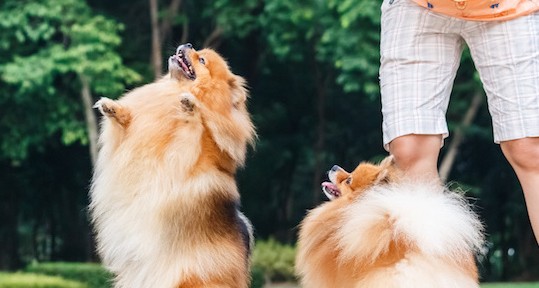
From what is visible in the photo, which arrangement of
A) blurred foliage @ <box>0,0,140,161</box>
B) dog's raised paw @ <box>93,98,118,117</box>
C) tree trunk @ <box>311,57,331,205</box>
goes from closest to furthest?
1. dog's raised paw @ <box>93,98,118,117</box>
2. blurred foliage @ <box>0,0,140,161</box>
3. tree trunk @ <box>311,57,331,205</box>

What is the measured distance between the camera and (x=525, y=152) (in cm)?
333

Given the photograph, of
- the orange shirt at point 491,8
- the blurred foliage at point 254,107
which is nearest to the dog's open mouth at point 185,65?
the orange shirt at point 491,8

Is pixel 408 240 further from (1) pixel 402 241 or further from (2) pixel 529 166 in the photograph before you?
(2) pixel 529 166

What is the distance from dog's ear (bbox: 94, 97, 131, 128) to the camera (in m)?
3.63

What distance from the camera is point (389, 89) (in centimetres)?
352

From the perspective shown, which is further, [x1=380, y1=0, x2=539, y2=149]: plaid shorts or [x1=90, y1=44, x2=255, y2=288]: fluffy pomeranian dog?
[x1=90, y1=44, x2=255, y2=288]: fluffy pomeranian dog

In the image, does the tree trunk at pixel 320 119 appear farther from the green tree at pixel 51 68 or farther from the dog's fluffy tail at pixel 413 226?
the dog's fluffy tail at pixel 413 226

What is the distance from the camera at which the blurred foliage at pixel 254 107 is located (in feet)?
42.6

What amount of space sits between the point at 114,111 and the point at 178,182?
44 centimetres

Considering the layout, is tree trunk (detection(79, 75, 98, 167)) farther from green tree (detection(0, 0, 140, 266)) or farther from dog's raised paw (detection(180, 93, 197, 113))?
dog's raised paw (detection(180, 93, 197, 113))

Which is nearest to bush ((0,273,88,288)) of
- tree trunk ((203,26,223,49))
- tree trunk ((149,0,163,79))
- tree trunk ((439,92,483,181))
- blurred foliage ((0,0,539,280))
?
blurred foliage ((0,0,539,280))

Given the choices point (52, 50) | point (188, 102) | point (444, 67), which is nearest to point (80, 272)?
point (52, 50)

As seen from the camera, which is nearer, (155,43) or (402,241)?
(402,241)

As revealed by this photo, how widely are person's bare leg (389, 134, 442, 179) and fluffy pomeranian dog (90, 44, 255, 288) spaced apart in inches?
27.4
